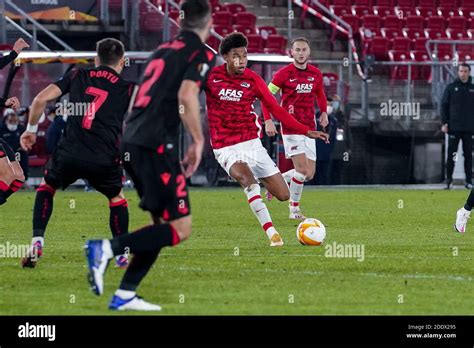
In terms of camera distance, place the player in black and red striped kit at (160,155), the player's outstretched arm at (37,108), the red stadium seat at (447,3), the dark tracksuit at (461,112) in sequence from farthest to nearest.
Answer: the red stadium seat at (447,3)
the dark tracksuit at (461,112)
the player's outstretched arm at (37,108)
the player in black and red striped kit at (160,155)

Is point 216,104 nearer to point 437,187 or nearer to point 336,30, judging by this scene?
point 437,187

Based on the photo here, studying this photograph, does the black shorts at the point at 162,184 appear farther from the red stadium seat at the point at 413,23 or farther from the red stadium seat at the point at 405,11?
the red stadium seat at the point at 405,11

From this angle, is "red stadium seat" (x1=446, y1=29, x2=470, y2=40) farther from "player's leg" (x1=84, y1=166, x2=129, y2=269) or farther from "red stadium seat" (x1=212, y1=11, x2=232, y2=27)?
"player's leg" (x1=84, y1=166, x2=129, y2=269)

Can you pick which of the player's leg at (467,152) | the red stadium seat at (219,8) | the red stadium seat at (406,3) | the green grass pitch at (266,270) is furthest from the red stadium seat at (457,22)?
the green grass pitch at (266,270)

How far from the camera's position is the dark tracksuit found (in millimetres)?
26453

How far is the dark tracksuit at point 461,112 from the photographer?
26.5 meters

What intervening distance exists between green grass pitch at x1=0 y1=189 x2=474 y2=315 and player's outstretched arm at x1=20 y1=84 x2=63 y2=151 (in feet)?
3.81

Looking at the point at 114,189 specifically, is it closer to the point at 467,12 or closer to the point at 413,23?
the point at 413,23

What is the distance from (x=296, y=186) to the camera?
60.6 ft

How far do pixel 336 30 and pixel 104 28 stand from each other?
7.06m

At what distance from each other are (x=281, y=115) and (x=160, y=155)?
4968 mm

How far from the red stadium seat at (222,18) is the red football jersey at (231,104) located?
16.5 metres

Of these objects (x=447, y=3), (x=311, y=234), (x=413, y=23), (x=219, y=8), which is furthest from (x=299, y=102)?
(x=447, y=3)

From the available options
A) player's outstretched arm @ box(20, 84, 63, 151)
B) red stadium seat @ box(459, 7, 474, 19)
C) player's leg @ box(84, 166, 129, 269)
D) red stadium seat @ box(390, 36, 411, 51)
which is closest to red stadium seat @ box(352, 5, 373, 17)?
red stadium seat @ box(390, 36, 411, 51)
